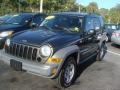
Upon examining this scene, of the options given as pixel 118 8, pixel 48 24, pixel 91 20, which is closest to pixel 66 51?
pixel 48 24

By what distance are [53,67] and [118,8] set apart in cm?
5776

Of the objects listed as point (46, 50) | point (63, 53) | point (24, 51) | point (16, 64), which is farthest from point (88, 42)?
point (16, 64)

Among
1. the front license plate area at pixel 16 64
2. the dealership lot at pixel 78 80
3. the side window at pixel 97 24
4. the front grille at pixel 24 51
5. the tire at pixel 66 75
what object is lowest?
the dealership lot at pixel 78 80

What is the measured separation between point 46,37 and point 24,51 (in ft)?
2.17

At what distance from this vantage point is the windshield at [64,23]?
23.2 feet

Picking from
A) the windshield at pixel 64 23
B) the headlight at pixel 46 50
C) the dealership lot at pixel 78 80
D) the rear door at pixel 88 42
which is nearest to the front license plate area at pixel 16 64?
the dealership lot at pixel 78 80

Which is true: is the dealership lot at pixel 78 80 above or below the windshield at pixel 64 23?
below

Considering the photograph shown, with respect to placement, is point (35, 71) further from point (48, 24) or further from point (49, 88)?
point (48, 24)

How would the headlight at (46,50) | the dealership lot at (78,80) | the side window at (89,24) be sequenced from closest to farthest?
the headlight at (46,50), the dealership lot at (78,80), the side window at (89,24)

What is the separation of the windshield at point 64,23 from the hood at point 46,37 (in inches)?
13.4

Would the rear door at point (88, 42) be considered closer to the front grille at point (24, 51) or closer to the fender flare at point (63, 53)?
the fender flare at point (63, 53)

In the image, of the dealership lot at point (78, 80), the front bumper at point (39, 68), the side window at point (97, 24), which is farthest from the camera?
the side window at point (97, 24)

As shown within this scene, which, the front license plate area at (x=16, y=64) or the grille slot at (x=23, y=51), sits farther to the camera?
the front license plate area at (x=16, y=64)

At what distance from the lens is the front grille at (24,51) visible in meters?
5.80
